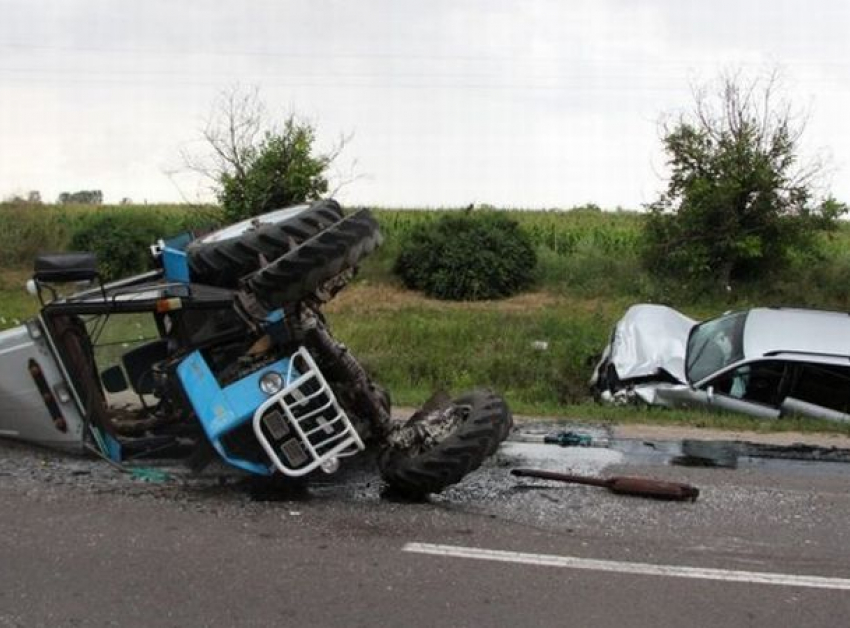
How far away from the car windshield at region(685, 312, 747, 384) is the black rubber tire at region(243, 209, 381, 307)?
218 inches

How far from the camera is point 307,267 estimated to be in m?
5.56

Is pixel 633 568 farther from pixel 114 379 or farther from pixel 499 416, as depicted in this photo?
pixel 114 379

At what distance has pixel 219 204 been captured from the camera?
24375 millimetres

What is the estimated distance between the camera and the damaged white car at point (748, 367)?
9789 mm

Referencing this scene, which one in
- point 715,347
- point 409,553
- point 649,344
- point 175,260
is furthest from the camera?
point 649,344

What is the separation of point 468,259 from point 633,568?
55.4 feet

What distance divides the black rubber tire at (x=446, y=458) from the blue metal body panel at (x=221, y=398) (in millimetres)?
732

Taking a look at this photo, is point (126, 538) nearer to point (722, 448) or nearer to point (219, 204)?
point (722, 448)

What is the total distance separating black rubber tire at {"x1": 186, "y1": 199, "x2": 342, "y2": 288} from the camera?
581cm

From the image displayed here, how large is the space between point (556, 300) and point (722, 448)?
13.2 meters

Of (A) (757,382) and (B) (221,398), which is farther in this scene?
(A) (757,382)

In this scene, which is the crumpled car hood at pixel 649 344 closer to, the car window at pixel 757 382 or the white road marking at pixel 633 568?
the car window at pixel 757 382

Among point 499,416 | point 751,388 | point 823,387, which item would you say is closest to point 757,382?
point 751,388

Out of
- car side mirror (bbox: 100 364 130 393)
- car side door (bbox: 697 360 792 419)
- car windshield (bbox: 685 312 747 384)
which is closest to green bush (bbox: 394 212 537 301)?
car windshield (bbox: 685 312 747 384)
